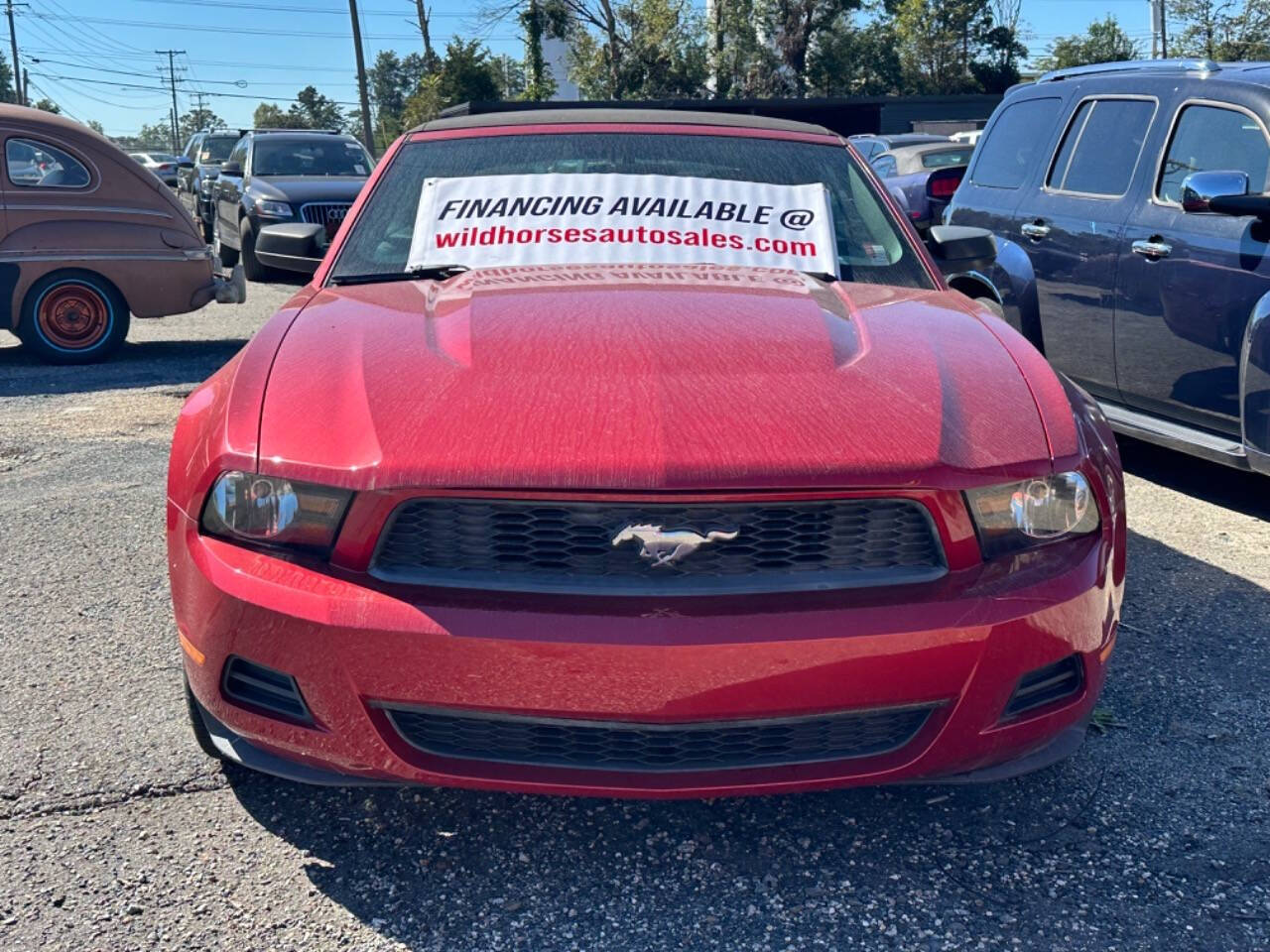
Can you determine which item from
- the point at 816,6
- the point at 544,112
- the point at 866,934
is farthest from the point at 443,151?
the point at 816,6

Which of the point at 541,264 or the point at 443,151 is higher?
the point at 443,151

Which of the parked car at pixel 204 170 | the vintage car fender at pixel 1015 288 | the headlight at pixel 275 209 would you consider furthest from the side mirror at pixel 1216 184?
the parked car at pixel 204 170

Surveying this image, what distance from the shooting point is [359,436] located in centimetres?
237

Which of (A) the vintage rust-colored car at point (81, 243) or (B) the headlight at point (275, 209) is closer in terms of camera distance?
(A) the vintage rust-colored car at point (81, 243)

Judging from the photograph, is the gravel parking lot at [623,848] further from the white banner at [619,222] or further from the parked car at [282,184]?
the parked car at [282,184]

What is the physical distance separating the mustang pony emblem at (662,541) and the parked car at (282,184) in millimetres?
11634

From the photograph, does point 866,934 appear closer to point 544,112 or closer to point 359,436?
point 359,436

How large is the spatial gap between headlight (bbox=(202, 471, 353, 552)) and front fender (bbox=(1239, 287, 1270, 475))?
368 cm

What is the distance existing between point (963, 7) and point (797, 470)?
149ft

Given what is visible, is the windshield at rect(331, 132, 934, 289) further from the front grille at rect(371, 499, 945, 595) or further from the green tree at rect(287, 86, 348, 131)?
the green tree at rect(287, 86, 348, 131)

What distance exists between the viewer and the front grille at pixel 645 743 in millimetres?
2330

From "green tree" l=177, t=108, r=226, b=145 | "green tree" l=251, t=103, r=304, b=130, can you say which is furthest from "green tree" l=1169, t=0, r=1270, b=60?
"green tree" l=177, t=108, r=226, b=145

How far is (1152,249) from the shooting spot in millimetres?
5258

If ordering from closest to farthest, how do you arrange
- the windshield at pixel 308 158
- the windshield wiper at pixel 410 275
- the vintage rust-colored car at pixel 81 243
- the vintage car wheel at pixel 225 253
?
the windshield wiper at pixel 410 275
the vintage rust-colored car at pixel 81 243
the windshield at pixel 308 158
the vintage car wheel at pixel 225 253
